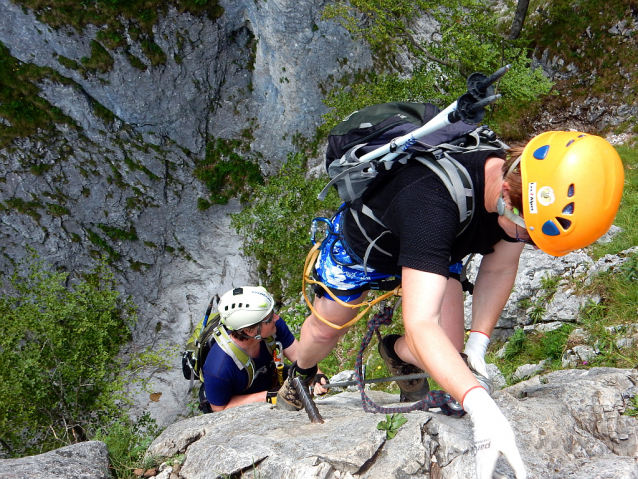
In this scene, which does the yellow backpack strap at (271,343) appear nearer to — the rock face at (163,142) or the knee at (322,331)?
the knee at (322,331)

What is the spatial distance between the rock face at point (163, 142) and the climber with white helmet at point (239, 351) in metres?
17.1

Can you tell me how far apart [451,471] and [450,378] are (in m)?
0.84

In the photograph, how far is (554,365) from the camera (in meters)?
5.07

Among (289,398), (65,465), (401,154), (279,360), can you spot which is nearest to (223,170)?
(279,360)

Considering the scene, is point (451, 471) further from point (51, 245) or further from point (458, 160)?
point (51, 245)

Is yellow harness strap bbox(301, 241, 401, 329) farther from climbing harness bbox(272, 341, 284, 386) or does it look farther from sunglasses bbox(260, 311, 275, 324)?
climbing harness bbox(272, 341, 284, 386)

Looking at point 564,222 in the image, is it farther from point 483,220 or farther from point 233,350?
point 233,350

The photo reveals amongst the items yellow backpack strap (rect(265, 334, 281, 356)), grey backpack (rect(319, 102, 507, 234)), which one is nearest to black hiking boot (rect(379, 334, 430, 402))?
grey backpack (rect(319, 102, 507, 234))

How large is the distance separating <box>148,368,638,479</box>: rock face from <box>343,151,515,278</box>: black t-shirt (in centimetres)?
117

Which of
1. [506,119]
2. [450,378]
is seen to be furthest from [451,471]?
[506,119]

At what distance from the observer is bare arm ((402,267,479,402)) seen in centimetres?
225

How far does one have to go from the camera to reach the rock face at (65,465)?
3076mm

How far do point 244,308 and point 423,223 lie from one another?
10.6 ft

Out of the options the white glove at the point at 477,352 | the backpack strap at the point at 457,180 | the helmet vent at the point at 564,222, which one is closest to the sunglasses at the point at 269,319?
the white glove at the point at 477,352
